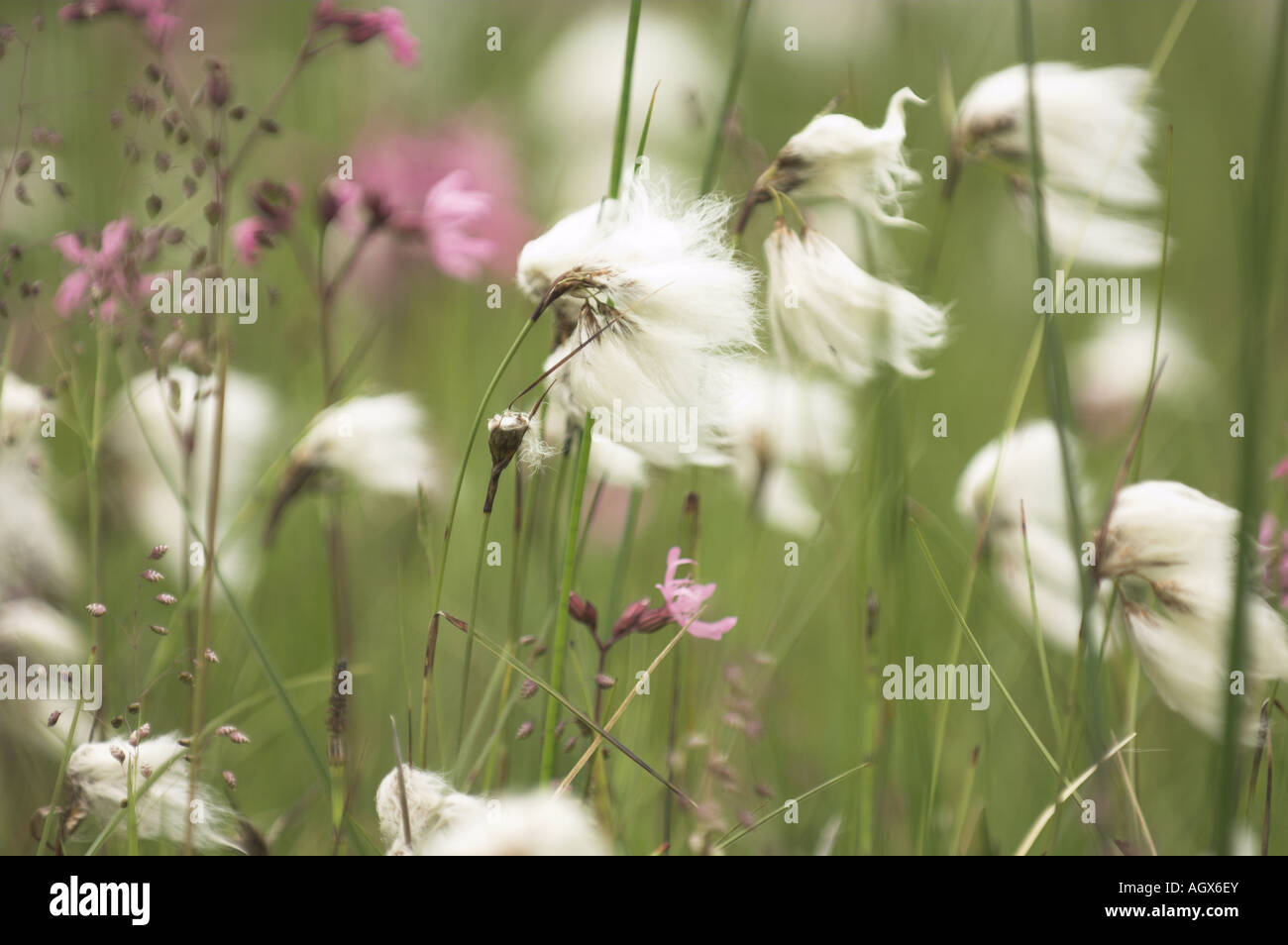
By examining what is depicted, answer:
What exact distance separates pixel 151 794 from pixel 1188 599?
3.02 feet

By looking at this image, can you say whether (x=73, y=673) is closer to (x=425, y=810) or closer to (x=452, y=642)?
(x=425, y=810)

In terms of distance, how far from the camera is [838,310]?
0.91 meters

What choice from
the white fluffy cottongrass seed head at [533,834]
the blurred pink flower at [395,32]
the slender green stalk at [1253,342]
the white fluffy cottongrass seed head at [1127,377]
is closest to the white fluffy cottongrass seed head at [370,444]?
the blurred pink flower at [395,32]

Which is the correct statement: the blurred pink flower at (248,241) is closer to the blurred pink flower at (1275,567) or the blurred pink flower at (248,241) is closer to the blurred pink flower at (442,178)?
the blurred pink flower at (442,178)

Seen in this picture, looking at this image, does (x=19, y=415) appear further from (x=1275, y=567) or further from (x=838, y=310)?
(x=1275, y=567)

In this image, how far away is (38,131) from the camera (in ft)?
3.03

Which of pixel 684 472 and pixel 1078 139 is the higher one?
pixel 1078 139

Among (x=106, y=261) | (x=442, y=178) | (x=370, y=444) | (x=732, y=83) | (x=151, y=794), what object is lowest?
(x=151, y=794)

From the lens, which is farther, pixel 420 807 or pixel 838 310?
pixel 838 310

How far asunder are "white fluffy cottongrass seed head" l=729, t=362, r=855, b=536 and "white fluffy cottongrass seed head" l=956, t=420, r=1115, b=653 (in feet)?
0.66

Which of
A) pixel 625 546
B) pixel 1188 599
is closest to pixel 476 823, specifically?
pixel 625 546

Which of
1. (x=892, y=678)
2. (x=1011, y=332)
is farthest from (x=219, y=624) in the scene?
(x=1011, y=332)

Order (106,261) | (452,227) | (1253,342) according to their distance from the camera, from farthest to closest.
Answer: (452,227)
(106,261)
(1253,342)
